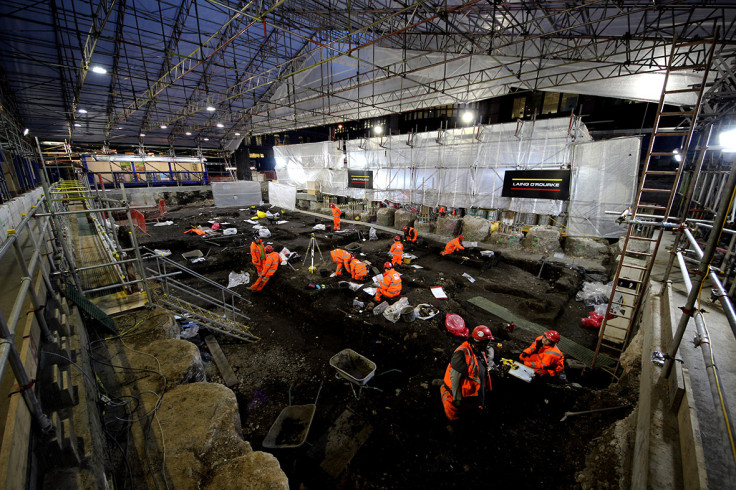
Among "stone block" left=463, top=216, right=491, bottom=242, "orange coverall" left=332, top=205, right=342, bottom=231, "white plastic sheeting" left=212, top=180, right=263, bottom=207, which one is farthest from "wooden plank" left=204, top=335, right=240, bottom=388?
"white plastic sheeting" left=212, top=180, right=263, bottom=207

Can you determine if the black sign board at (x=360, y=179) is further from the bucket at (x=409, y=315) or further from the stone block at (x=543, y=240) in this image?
the bucket at (x=409, y=315)

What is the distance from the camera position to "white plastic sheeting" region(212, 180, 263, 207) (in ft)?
73.4

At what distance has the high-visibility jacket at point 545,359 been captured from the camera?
4.76m

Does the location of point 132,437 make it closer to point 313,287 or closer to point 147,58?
point 313,287

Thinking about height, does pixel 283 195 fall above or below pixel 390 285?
above

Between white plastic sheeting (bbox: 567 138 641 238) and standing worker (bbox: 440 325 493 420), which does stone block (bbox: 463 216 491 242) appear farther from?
standing worker (bbox: 440 325 493 420)

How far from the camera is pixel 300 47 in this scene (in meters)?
21.9

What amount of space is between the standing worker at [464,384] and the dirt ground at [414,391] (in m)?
0.36

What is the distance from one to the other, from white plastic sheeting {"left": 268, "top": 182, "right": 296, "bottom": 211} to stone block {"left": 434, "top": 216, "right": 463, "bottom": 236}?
12.8 metres

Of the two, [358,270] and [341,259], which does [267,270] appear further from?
[358,270]

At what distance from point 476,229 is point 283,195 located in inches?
631

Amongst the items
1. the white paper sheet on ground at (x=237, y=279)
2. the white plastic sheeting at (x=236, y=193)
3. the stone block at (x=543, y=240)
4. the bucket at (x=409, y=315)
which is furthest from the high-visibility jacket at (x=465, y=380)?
the white plastic sheeting at (x=236, y=193)

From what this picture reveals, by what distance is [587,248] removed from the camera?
1081cm

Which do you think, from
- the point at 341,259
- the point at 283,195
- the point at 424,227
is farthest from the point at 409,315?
the point at 283,195
